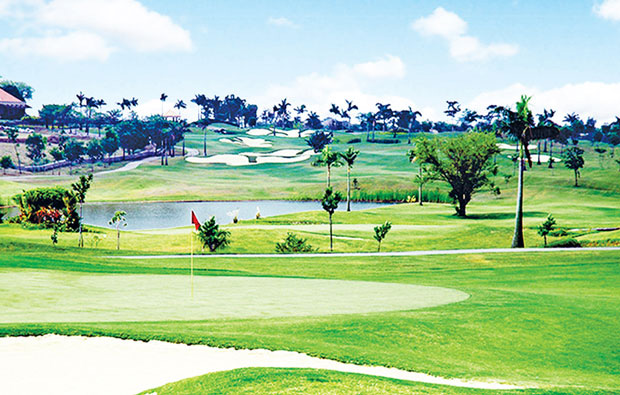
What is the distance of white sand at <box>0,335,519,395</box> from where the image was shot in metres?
11.5

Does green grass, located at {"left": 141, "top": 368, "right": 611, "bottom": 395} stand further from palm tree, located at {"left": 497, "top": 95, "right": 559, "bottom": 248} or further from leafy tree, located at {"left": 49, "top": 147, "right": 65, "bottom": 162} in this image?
leafy tree, located at {"left": 49, "top": 147, "right": 65, "bottom": 162}

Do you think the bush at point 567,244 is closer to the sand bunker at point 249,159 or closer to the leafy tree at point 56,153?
the sand bunker at point 249,159

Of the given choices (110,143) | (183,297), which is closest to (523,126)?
(183,297)

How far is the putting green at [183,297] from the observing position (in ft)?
59.9

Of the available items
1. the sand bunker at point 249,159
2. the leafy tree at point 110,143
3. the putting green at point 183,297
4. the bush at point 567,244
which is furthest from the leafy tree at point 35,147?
the putting green at point 183,297

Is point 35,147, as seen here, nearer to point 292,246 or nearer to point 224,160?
point 224,160

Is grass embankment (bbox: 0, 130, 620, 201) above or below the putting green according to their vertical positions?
above

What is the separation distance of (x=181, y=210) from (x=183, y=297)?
8693 centimetres

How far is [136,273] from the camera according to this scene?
1164 inches

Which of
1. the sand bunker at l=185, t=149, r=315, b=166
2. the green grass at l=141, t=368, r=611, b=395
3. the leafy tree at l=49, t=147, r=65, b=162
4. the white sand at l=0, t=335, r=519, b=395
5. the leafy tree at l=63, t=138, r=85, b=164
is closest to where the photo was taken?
the green grass at l=141, t=368, r=611, b=395

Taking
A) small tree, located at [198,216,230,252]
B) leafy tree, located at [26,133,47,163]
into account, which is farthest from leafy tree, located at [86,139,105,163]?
small tree, located at [198,216,230,252]

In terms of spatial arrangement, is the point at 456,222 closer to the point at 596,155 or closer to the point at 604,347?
the point at 604,347

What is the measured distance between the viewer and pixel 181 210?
107 metres

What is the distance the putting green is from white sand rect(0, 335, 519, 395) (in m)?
3.11
